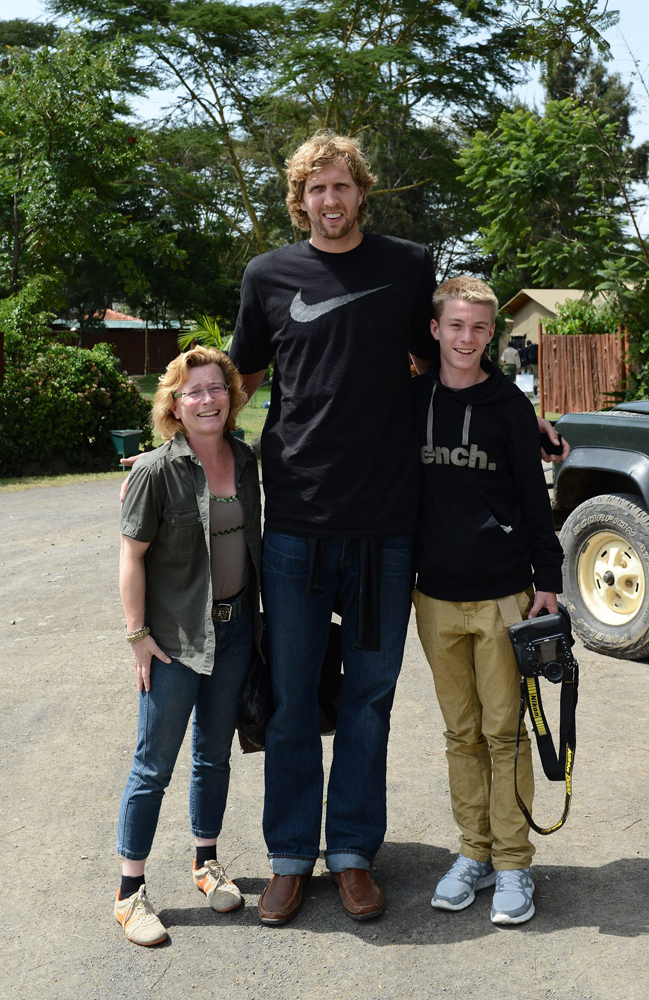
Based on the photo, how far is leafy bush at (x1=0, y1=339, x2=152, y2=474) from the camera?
46.3 feet

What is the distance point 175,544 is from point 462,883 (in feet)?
4.54

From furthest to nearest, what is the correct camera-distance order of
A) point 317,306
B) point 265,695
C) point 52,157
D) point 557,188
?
point 52,157 < point 557,188 < point 265,695 < point 317,306

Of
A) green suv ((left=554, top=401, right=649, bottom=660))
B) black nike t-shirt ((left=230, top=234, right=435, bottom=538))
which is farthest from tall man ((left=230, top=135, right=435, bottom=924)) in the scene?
green suv ((left=554, top=401, right=649, bottom=660))

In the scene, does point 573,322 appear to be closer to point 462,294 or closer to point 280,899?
point 462,294

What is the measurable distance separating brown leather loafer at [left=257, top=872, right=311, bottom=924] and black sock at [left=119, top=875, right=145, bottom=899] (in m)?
0.38

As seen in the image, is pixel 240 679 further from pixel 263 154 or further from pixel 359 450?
pixel 263 154

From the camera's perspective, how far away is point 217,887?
3.14m

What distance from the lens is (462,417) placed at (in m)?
3.10

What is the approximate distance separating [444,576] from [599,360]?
14.4 m

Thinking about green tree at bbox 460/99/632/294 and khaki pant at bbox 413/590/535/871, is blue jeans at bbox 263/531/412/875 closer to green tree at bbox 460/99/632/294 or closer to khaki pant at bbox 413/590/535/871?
khaki pant at bbox 413/590/535/871

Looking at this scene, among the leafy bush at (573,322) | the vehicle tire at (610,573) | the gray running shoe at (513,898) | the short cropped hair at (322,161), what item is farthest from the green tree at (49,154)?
the gray running shoe at (513,898)

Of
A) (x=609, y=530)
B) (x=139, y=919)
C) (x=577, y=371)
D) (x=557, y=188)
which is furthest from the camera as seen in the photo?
(x=577, y=371)

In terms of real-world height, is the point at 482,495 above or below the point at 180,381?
below

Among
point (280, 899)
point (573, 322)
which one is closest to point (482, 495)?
point (280, 899)
